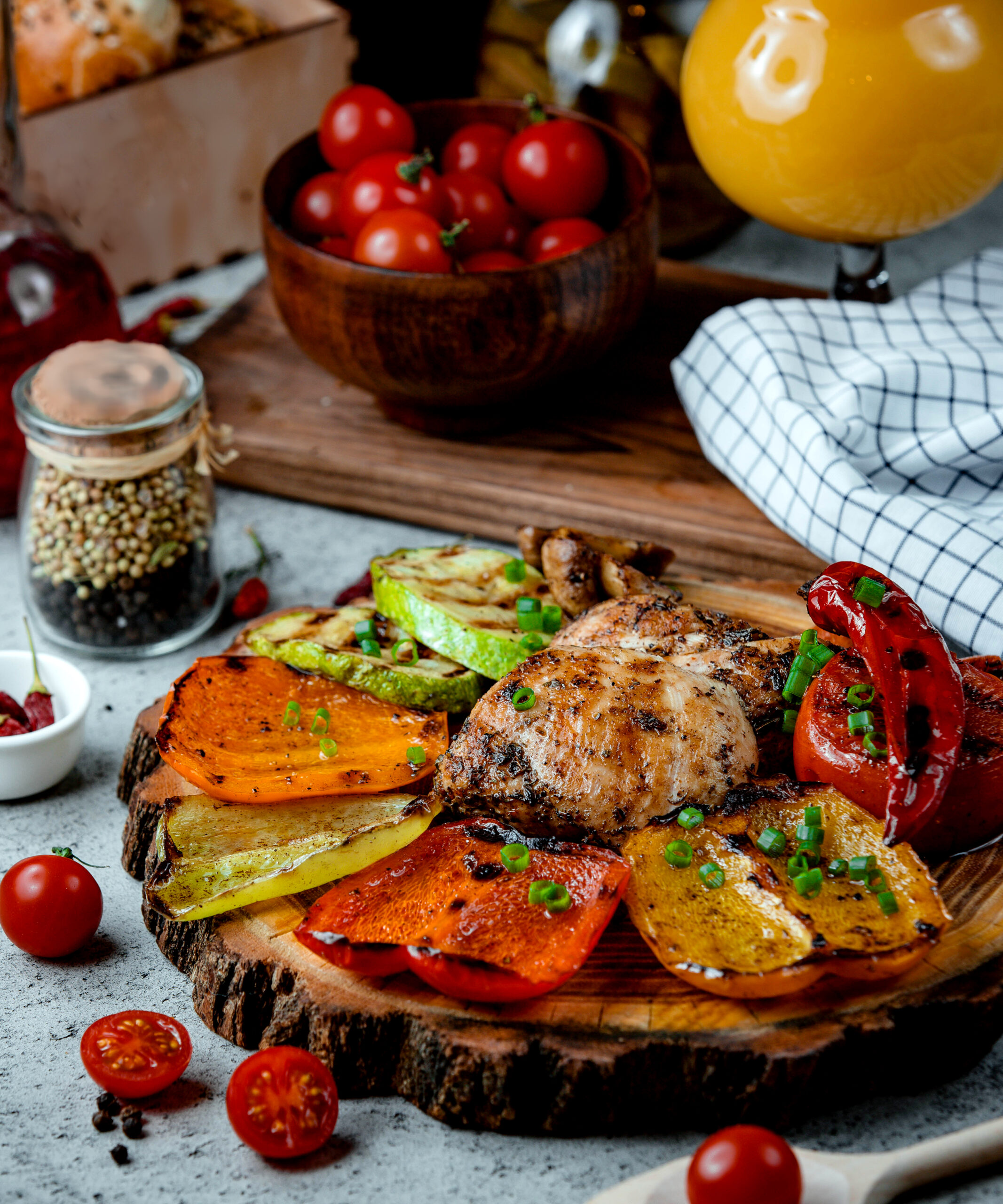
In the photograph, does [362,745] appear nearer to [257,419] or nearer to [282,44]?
[257,419]

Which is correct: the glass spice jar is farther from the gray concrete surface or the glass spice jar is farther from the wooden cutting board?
the gray concrete surface

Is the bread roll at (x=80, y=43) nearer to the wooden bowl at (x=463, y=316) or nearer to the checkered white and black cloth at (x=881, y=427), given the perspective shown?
the wooden bowl at (x=463, y=316)

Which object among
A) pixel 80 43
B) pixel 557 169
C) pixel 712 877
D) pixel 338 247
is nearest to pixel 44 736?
pixel 712 877

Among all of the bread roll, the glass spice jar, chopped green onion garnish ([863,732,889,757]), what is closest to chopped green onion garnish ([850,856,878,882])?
chopped green onion garnish ([863,732,889,757])

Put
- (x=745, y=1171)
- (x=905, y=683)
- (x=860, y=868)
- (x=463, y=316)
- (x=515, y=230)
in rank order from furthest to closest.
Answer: (x=515, y=230), (x=463, y=316), (x=905, y=683), (x=860, y=868), (x=745, y=1171)

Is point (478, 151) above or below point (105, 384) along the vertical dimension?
above

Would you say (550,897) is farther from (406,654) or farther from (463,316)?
(463,316)

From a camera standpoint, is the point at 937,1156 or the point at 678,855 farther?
the point at 678,855
